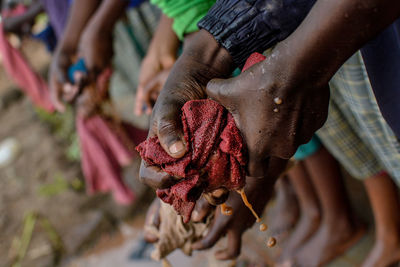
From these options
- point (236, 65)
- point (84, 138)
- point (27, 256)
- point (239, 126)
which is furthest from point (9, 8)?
point (239, 126)

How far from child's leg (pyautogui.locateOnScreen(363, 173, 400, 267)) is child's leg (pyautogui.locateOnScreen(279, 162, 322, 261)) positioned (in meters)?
0.39

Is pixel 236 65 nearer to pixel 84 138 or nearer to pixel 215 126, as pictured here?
pixel 215 126

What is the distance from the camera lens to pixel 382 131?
57.4 inches

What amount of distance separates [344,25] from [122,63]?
2785mm

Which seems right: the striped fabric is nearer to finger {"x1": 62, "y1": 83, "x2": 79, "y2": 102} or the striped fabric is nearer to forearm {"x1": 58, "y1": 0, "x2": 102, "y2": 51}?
finger {"x1": 62, "y1": 83, "x2": 79, "y2": 102}

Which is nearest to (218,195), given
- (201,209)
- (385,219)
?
(201,209)

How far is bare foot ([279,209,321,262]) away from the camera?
7.61 ft

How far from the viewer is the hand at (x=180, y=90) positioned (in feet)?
3.26

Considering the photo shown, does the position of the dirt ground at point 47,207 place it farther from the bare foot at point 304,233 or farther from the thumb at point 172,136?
the thumb at point 172,136

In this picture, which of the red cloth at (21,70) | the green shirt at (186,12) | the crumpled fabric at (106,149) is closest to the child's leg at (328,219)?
the green shirt at (186,12)

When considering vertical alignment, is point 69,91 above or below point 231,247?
above

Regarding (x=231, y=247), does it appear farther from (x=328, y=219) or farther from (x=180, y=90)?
(x=328, y=219)

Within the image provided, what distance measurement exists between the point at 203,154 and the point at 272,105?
218 millimetres

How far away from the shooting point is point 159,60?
1758 millimetres
